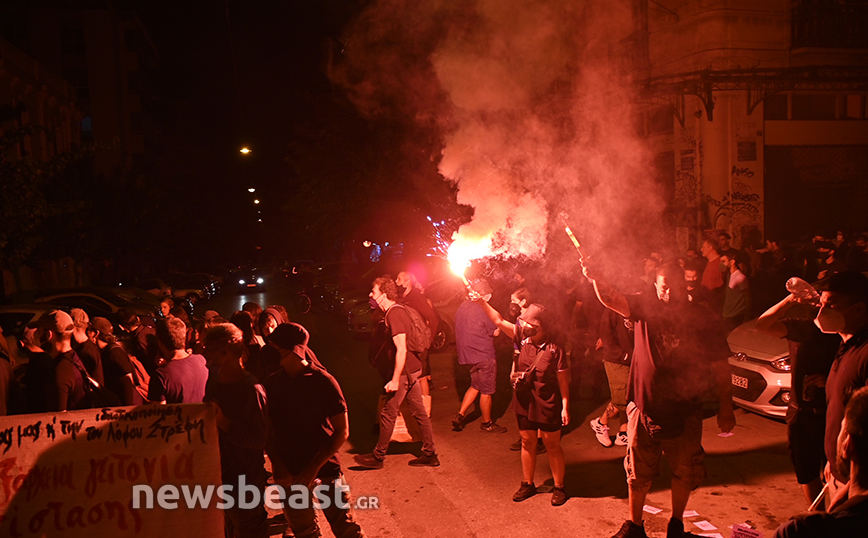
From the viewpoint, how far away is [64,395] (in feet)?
16.4

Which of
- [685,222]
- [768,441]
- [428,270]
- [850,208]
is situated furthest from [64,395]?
[850,208]

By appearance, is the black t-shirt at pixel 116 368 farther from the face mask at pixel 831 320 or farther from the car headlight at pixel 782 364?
the car headlight at pixel 782 364

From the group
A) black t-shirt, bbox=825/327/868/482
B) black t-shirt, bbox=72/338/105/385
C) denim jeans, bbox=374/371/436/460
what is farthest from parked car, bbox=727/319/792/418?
black t-shirt, bbox=72/338/105/385

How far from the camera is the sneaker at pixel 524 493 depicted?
19.3 ft

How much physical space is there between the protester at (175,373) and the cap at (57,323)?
0.93 metres

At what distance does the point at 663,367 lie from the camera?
4766 mm

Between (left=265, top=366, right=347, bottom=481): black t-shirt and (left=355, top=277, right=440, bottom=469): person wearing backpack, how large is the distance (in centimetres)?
250

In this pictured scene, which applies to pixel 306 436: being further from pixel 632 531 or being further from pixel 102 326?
pixel 102 326

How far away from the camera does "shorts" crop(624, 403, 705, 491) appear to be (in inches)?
189

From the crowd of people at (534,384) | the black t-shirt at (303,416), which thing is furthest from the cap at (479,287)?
the black t-shirt at (303,416)

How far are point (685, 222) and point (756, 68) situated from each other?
4.52 m

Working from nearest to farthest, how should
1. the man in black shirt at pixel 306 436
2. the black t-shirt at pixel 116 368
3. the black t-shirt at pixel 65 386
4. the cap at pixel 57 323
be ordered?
the man in black shirt at pixel 306 436, the black t-shirt at pixel 65 386, the cap at pixel 57 323, the black t-shirt at pixel 116 368

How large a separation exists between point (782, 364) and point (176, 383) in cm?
629

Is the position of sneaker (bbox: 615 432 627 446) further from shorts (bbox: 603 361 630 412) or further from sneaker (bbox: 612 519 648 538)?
sneaker (bbox: 612 519 648 538)
